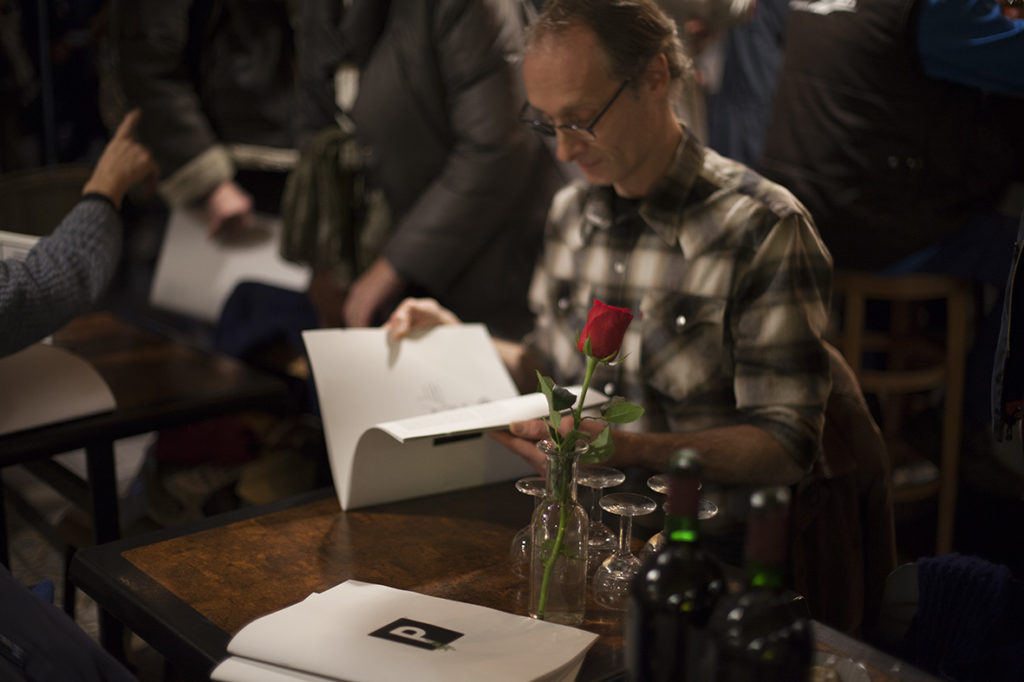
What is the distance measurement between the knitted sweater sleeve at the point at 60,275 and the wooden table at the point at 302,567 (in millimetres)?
519

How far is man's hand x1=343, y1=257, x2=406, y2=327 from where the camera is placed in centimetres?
274

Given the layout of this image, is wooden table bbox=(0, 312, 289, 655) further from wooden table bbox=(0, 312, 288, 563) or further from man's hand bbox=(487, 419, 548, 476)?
man's hand bbox=(487, 419, 548, 476)

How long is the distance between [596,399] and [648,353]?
252 mm

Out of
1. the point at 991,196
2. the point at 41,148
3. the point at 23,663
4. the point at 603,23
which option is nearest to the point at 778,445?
the point at 603,23

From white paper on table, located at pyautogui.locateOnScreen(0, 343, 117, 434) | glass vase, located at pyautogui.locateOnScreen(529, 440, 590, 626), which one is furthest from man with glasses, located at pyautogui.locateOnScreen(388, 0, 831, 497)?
white paper on table, located at pyautogui.locateOnScreen(0, 343, 117, 434)

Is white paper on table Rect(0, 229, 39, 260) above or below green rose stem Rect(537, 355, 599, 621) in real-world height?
above

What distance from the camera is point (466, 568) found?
124 cm

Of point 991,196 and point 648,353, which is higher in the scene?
point 991,196

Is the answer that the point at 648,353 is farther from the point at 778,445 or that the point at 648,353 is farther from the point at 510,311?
the point at 510,311

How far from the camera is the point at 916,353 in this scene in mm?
2742

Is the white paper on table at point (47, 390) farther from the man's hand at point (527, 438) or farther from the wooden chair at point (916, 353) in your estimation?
the wooden chair at point (916, 353)

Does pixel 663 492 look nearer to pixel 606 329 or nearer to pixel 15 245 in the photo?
pixel 606 329

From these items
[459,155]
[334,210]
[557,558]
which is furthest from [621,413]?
[334,210]

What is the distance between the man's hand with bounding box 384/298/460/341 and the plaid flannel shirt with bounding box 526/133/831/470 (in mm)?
257
